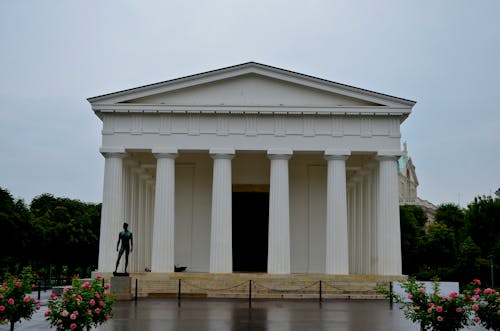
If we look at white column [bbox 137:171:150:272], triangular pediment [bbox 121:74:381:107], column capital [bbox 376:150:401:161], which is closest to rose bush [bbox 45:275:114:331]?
triangular pediment [bbox 121:74:381:107]

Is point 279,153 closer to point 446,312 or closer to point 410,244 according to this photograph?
point 446,312

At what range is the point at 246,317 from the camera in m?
21.4

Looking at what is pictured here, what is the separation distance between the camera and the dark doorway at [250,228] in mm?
46469

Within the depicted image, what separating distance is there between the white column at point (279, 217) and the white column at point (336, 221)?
8.54 feet

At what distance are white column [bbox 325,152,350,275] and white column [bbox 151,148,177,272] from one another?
9875 millimetres

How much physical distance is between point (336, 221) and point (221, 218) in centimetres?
722

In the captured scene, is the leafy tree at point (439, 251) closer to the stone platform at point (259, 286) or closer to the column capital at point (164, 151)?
the stone platform at point (259, 286)

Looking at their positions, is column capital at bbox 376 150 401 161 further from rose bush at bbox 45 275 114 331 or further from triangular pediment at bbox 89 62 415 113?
rose bush at bbox 45 275 114 331

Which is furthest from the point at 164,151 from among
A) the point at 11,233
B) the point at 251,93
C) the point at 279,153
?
the point at 11,233

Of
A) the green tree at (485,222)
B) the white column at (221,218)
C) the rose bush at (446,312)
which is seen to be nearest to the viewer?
the rose bush at (446,312)

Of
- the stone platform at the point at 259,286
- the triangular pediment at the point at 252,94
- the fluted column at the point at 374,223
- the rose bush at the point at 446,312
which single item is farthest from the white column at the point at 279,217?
the rose bush at the point at 446,312

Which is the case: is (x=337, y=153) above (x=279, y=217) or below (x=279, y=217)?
above

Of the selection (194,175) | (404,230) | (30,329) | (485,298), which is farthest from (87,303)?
(404,230)

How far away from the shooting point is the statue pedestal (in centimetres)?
2908
